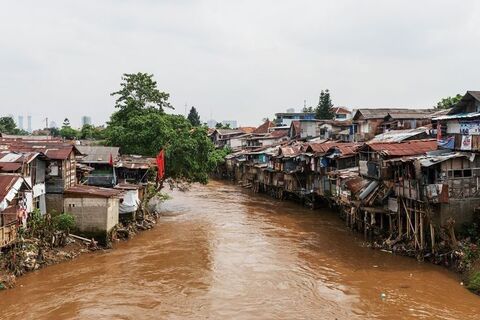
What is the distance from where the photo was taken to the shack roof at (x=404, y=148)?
25.6 metres

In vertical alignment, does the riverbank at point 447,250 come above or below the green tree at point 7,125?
below

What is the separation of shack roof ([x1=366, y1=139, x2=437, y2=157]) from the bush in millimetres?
17289

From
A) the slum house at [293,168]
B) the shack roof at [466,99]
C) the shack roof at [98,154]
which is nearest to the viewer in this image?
the shack roof at [466,99]

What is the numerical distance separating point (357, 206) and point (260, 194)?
88.3ft

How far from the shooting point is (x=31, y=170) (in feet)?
75.1

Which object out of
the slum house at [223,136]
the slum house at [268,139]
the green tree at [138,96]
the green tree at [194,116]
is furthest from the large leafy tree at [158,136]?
the green tree at [194,116]

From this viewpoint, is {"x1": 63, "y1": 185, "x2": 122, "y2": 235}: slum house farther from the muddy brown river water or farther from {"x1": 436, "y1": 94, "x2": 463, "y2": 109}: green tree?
{"x1": 436, "y1": 94, "x2": 463, "y2": 109}: green tree

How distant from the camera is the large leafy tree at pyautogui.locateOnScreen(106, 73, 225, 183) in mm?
37875

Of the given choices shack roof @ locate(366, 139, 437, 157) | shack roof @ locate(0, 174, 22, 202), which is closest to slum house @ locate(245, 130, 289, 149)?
shack roof @ locate(366, 139, 437, 157)

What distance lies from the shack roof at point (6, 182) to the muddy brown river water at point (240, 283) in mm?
3843

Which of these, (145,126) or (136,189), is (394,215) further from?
(145,126)

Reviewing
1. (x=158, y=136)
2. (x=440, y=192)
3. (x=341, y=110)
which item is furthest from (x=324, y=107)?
(x=440, y=192)

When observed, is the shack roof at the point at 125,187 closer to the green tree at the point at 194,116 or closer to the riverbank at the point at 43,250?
the riverbank at the point at 43,250

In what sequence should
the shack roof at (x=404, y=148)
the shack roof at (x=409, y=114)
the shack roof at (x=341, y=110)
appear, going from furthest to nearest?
the shack roof at (x=341, y=110) → the shack roof at (x=409, y=114) → the shack roof at (x=404, y=148)
